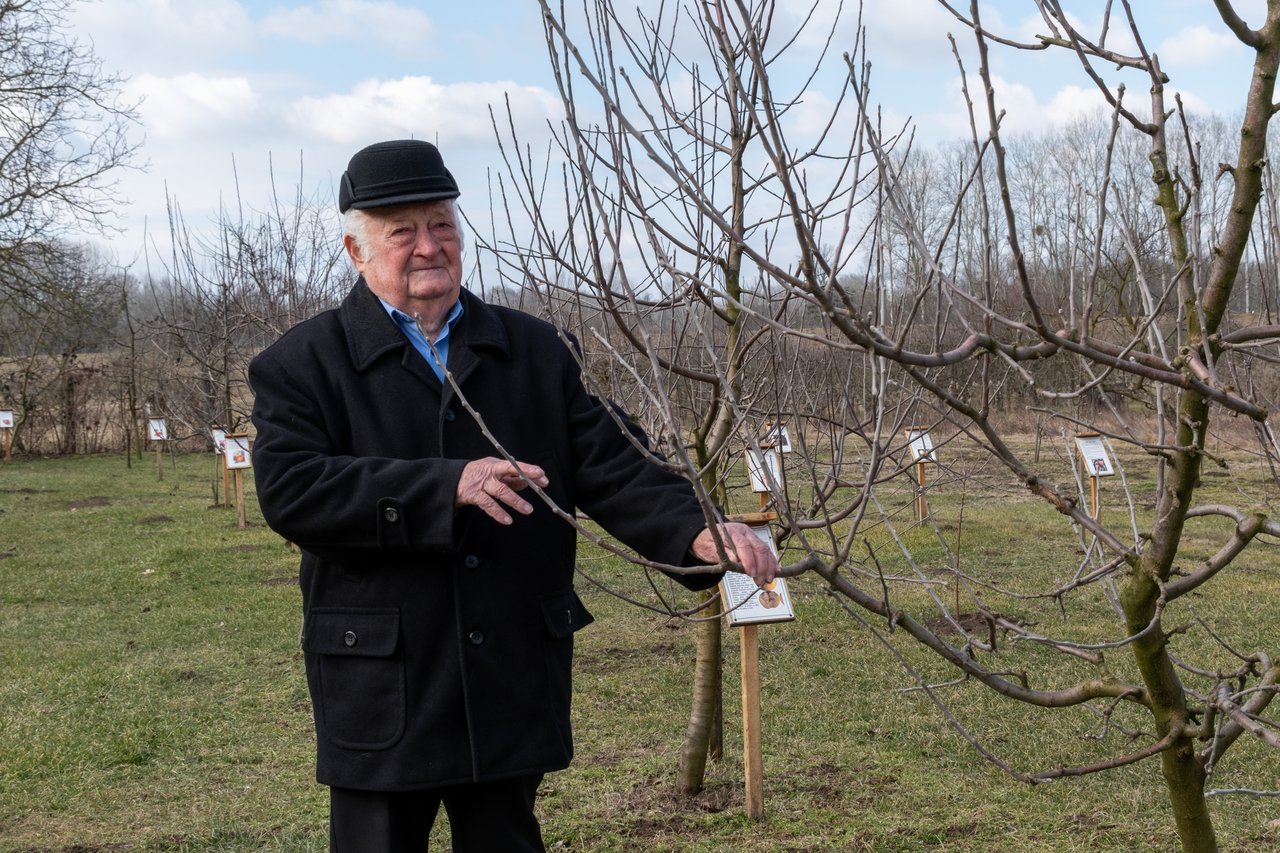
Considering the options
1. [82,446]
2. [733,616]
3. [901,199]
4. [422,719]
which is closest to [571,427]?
[422,719]

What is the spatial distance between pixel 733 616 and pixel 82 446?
26791 mm

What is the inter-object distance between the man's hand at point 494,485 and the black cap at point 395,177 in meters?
0.66

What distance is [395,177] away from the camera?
2.69m

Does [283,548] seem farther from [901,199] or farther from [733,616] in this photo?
[901,199]

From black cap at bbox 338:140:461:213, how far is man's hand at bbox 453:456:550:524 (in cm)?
66

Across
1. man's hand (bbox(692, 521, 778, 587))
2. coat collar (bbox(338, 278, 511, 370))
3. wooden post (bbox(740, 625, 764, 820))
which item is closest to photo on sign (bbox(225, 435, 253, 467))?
wooden post (bbox(740, 625, 764, 820))

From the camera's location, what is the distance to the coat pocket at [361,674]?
102 inches

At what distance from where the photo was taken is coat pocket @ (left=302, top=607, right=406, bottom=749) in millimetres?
2582

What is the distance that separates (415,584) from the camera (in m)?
2.61

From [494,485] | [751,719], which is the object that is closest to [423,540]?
[494,485]

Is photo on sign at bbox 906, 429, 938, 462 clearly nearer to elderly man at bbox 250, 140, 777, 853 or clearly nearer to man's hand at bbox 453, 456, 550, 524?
elderly man at bbox 250, 140, 777, 853

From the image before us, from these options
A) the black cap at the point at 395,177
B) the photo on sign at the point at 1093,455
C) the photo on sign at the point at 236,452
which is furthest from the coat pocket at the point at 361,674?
the photo on sign at the point at 236,452

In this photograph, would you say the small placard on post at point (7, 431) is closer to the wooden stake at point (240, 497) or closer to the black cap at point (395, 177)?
the wooden stake at point (240, 497)

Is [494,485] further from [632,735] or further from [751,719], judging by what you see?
[632,735]
